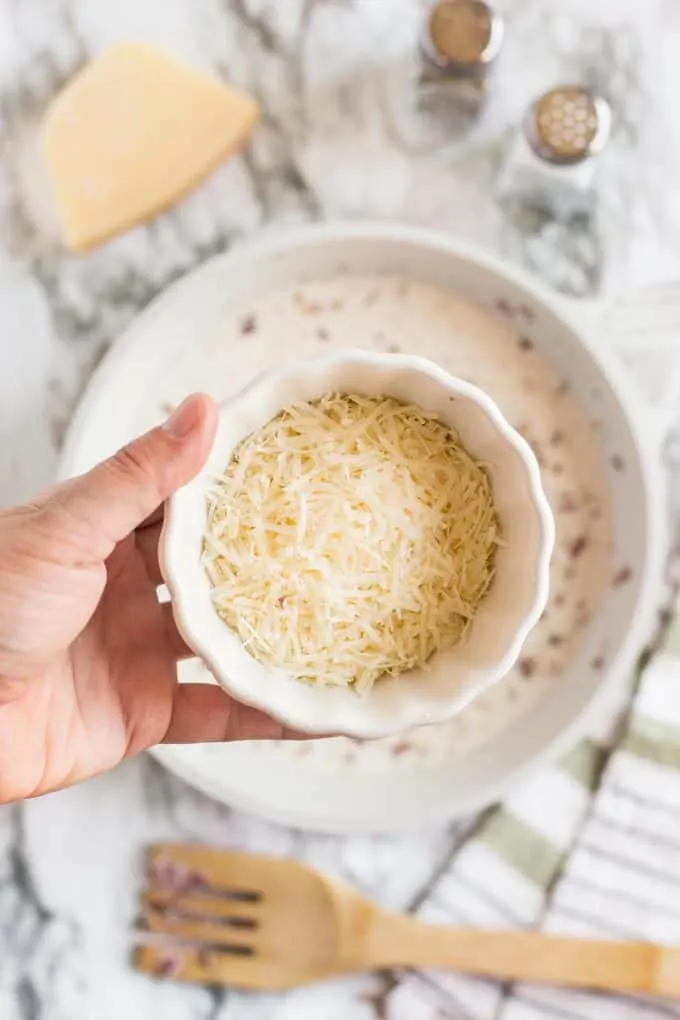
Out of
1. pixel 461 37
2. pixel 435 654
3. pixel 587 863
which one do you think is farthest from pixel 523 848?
pixel 461 37

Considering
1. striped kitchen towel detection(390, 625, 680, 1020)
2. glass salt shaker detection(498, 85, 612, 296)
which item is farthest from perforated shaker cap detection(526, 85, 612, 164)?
striped kitchen towel detection(390, 625, 680, 1020)

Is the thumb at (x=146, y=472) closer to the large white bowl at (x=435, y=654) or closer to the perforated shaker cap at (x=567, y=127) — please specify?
the large white bowl at (x=435, y=654)

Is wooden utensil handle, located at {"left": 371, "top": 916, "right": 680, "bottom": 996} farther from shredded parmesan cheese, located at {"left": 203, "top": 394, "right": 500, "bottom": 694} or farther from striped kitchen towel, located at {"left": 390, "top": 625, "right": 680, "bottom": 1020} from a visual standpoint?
shredded parmesan cheese, located at {"left": 203, "top": 394, "right": 500, "bottom": 694}

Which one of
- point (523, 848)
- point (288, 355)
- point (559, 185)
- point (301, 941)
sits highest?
point (559, 185)

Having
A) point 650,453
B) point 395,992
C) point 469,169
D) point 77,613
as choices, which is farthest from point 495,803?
point 469,169

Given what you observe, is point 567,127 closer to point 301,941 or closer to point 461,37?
point 461,37

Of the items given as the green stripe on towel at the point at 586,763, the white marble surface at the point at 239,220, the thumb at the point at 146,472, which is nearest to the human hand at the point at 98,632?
the thumb at the point at 146,472
